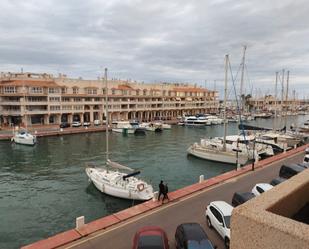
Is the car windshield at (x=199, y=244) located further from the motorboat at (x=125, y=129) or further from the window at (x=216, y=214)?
the motorboat at (x=125, y=129)

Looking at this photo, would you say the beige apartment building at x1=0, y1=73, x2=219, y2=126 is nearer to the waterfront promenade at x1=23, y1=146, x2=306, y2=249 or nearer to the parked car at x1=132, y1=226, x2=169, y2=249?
the waterfront promenade at x1=23, y1=146, x2=306, y2=249

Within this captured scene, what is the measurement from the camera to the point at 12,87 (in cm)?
7238

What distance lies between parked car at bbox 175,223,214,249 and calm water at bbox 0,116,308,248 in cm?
1019

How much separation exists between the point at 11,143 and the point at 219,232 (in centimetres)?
5312

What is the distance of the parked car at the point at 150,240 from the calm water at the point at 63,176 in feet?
30.4

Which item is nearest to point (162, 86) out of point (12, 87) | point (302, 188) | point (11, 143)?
point (12, 87)

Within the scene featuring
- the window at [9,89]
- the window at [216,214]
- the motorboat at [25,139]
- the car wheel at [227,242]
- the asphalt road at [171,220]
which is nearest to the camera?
the car wheel at [227,242]

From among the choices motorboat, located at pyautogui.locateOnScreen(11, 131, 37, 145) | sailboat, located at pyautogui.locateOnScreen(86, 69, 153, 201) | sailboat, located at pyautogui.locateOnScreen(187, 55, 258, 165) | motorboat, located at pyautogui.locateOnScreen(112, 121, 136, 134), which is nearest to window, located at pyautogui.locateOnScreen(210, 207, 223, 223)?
sailboat, located at pyautogui.locateOnScreen(86, 69, 153, 201)

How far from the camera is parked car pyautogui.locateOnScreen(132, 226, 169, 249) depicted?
39.0 feet

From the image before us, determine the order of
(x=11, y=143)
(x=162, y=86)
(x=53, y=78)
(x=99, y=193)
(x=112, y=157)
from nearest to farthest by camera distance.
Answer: (x=99, y=193)
(x=112, y=157)
(x=11, y=143)
(x=53, y=78)
(x=162, y=86)

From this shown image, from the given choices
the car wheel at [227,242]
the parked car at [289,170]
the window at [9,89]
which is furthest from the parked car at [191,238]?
the window at [9,89]

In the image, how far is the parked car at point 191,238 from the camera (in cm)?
1171

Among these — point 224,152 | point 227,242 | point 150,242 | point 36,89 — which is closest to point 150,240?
point 150,242

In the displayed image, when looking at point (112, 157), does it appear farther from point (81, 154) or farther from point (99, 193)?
point (99, 193)
